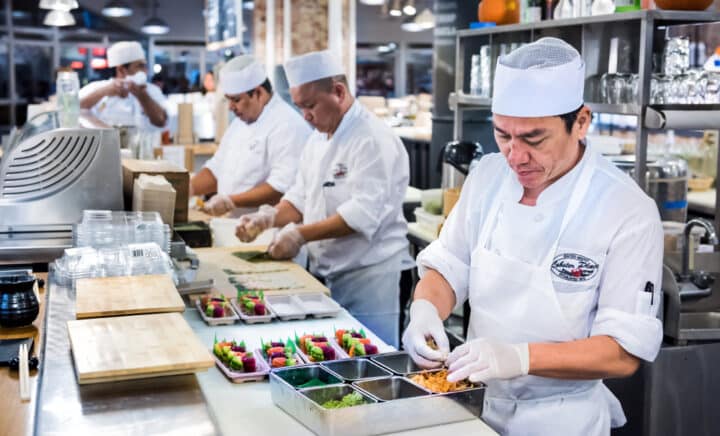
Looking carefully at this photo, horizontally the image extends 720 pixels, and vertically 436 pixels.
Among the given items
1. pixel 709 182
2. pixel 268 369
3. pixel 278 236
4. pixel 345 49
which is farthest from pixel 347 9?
pixel 268 369

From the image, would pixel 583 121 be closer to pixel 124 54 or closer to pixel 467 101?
pixel 467 101

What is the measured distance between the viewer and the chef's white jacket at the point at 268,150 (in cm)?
482

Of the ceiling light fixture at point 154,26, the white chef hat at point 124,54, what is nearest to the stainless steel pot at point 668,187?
the white chef hat at point 124,54

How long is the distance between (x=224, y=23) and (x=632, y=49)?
6435 mm

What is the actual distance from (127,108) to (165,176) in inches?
188

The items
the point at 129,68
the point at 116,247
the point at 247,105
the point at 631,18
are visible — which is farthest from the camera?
the point at 129,68

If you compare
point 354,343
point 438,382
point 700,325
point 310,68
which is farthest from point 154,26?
point 438,382

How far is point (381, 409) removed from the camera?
1914mm

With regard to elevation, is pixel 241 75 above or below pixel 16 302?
above

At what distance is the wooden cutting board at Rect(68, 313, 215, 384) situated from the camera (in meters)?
1.90

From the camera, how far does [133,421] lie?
1.79 meters

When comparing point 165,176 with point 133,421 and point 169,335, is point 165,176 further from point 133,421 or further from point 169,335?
point 133,421

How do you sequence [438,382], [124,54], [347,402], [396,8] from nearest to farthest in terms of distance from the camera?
[347,402] → [438,382] → [124,54] → [396,8]

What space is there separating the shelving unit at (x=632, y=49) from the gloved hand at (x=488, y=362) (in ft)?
4.61
